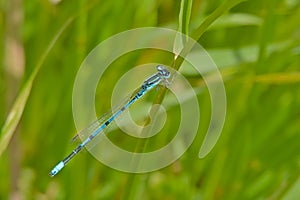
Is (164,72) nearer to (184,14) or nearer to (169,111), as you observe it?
(184,14)

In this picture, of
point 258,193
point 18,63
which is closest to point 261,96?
point 258,193

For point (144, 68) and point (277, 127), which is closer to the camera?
point (144, 68)

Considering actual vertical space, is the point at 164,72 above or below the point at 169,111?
below

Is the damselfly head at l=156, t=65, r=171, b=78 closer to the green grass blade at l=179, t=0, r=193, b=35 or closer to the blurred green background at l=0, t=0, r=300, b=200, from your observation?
the green grass blade at l=179, t=0, r=193, b=35

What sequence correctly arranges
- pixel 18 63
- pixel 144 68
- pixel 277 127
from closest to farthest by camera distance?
pixel 18 63 < pixel 144 68 < pixel 277 127

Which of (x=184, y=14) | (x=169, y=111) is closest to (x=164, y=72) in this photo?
(x=184, y=14)

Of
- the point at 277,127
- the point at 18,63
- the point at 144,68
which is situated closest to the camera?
the point at 18,63

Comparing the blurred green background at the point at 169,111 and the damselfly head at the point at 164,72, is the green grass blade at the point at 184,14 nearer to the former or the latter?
the damselfly head at the point at 164,72

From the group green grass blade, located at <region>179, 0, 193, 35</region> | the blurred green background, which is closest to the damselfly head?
green grass blade, located at <region>179, 0, 193, 35</region>

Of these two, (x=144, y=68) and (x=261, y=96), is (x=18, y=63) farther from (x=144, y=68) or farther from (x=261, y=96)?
(x=261, y=96)
